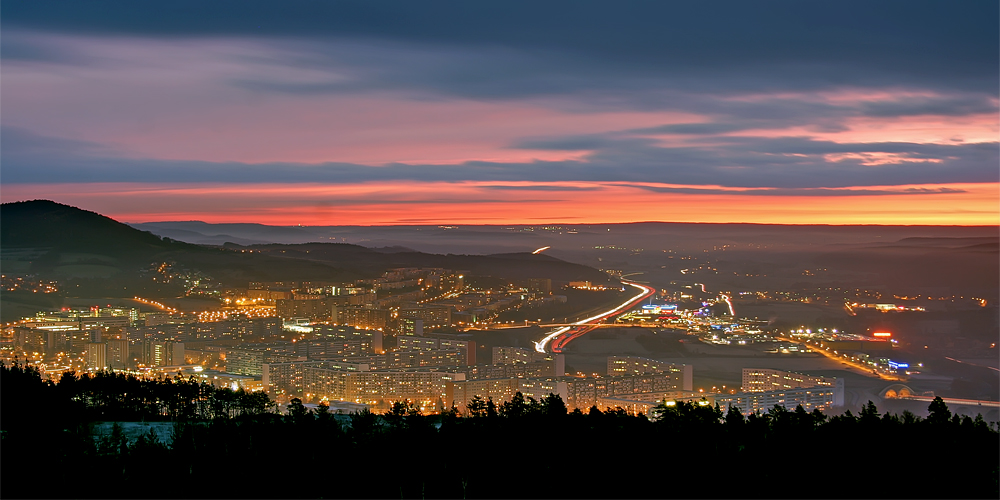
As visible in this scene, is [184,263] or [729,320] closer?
[729,320]

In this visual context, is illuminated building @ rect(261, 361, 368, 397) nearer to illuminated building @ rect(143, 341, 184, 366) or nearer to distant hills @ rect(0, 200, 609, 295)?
illuminated building @ rect(143, 341, 184, 366)

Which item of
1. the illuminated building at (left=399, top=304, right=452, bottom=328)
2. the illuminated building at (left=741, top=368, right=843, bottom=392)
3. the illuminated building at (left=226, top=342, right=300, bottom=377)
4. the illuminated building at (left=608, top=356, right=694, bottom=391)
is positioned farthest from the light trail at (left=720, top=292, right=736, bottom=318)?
the illuminated building at (left=226, top=342, right=300, bottom=377)

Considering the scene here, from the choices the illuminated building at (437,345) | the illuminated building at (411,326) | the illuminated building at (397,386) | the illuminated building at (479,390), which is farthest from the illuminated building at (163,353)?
the illuminated building at (479,390)

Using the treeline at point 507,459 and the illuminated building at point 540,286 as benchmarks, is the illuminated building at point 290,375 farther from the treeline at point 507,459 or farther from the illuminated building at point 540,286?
the illuminated building at point 540,286

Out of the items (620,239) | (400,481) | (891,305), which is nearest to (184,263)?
(620,239)

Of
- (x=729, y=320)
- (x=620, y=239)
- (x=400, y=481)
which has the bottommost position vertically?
(x=400, y=481)

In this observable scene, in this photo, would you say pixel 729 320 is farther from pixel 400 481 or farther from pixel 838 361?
pixel 400 481

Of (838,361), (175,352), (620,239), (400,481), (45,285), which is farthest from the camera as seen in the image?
(620,239)
